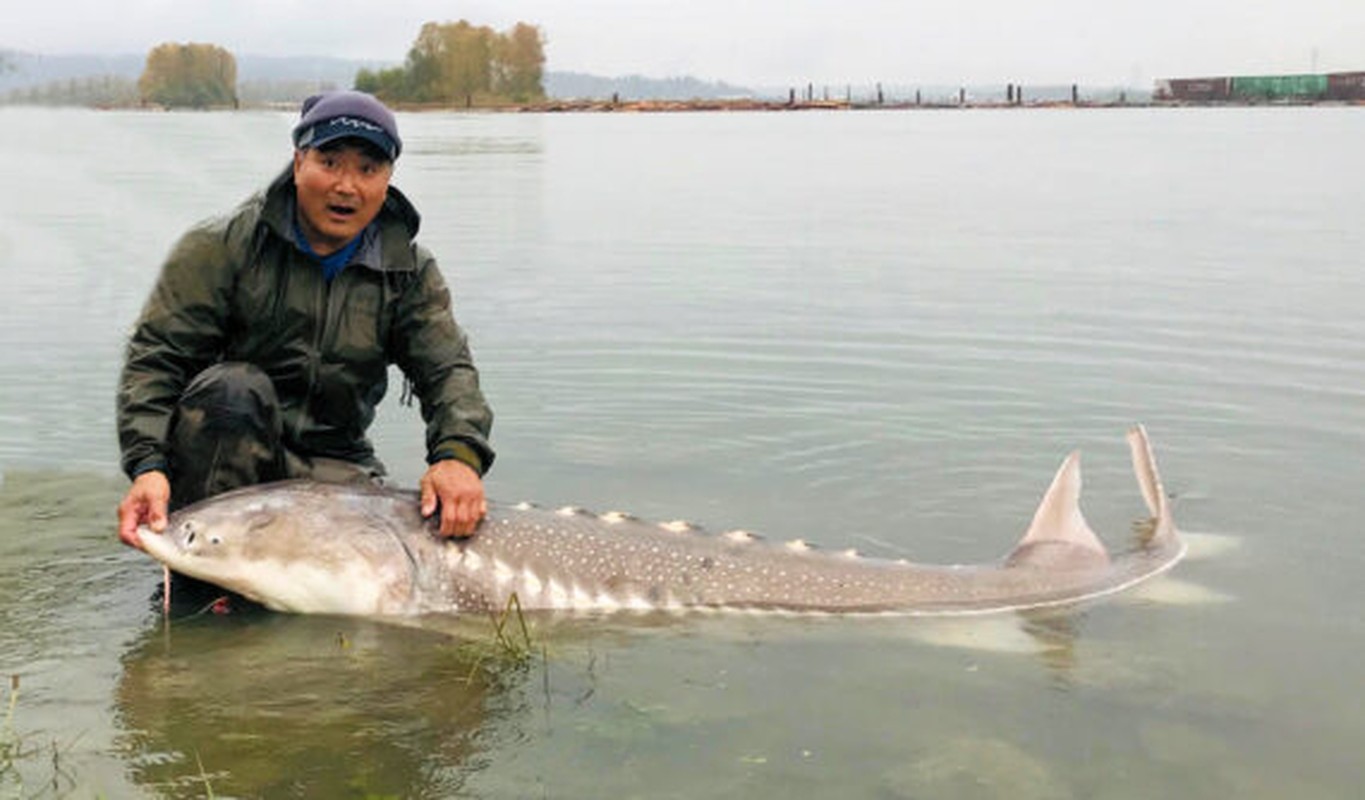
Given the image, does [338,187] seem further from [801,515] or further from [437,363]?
[801,515]

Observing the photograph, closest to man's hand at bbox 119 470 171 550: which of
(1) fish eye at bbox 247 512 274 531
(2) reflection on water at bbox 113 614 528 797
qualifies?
(1) fish eye at bbox 247 512 274 531

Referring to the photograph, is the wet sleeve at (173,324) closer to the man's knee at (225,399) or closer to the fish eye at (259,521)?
the man's knee at (225,399)

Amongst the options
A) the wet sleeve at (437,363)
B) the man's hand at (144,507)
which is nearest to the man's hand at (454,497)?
the wet sleeve at (437,363)

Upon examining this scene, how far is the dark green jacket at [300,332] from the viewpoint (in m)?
5.38

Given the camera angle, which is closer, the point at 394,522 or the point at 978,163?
the point at 394,522

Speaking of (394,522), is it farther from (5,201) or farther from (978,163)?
(978,163)

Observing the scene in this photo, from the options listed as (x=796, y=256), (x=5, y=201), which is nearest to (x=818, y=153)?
(x=5, y=201)

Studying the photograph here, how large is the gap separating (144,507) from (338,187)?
1.20 metres

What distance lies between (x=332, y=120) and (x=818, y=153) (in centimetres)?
4132

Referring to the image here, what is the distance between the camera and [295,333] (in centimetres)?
557

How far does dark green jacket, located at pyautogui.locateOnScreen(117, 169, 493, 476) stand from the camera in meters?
5.38

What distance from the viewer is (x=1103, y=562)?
5.89 metres

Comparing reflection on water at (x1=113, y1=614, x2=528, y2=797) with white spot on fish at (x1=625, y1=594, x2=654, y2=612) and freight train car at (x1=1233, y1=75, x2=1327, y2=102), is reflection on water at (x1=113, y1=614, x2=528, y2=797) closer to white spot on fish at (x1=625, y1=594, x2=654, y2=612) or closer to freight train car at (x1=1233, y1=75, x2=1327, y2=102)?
white spot on fish at (x1=625, y1=594, x2=654, y2=612)

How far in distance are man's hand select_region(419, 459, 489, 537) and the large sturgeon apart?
0.08m
